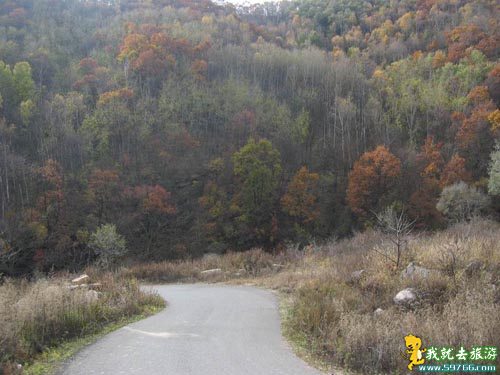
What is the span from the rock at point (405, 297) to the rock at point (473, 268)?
146 cm

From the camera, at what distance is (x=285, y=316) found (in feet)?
32.6

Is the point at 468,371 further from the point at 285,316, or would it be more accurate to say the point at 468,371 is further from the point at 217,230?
the point at 217,230

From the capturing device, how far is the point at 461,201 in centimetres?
4303

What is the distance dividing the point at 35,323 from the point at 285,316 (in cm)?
515

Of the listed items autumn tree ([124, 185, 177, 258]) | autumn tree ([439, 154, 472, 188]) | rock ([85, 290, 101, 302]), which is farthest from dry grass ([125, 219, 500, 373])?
autumn tree ([439, 154, 472, 188])

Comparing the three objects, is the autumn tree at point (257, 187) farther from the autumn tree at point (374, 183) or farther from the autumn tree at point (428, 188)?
the autumn tree at point (428, 188)

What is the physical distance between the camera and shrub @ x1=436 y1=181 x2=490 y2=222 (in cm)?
4231

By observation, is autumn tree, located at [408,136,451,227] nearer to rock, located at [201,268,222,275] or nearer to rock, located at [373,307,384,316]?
rock, located at [201,268,222,275]

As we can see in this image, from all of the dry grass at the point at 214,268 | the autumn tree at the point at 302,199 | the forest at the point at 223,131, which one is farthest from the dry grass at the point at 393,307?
the autumn tree at the point at 302,199

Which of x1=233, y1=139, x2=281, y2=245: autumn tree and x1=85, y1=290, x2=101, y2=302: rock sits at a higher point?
x1=85, y1=290, x2=101, y2=302: rock

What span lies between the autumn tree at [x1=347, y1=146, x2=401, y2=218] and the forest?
0.80 feet

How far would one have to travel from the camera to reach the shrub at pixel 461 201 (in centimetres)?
4231

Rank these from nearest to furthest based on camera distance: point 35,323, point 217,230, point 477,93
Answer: point 35,323 < point 217,230 < point 477,93

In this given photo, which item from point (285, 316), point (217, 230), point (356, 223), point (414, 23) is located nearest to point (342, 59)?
point (414, 23)
